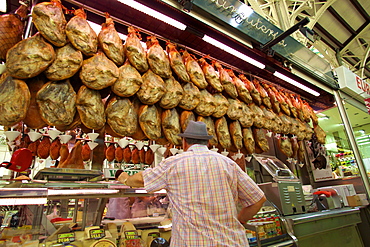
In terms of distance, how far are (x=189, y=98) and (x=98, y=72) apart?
48.5 inches

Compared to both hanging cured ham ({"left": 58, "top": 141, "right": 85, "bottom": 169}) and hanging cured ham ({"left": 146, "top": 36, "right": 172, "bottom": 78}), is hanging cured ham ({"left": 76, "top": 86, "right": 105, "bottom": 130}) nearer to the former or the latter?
hanging cured ham ({"left": 146, "top": 36, "right": 172, "bottom": 78})

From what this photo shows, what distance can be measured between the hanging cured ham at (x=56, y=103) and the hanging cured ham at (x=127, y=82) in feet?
1.48

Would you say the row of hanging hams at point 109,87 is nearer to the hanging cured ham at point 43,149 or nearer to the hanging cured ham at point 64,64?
the hanging cured ham at point 64,64

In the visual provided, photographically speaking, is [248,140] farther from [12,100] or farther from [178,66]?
[12,100]

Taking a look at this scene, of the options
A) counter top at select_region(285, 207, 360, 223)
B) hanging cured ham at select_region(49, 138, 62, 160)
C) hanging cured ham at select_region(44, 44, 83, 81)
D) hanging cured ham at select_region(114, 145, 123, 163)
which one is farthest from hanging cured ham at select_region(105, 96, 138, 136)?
hanging cured ham at select_region(114, 145, 123, 163)

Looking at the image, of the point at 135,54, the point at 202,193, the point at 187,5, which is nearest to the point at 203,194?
the point at 202,193

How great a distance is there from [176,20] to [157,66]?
30.4 inches

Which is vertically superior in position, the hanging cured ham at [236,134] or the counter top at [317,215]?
the hanging cured ham at [236,134]

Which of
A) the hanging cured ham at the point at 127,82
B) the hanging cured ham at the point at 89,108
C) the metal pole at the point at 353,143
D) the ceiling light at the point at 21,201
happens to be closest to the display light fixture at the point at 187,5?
the hanging cured ham at the point at 127,82

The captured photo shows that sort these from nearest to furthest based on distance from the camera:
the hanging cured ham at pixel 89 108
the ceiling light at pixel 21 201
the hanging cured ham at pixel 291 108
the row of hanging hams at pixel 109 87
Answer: the ceiling light at pixel 21 201 → the row of hanging hams at pixel 109 87 → the hanging cured ham at pixel 89 108 → the hanging cured ham at pixel 291 108

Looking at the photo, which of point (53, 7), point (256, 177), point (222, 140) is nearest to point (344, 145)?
point (256, 177)

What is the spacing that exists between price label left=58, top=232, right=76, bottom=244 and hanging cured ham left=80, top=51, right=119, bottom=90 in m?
1.41

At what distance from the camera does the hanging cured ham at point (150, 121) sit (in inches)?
104

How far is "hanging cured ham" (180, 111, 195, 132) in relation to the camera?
3.01m
